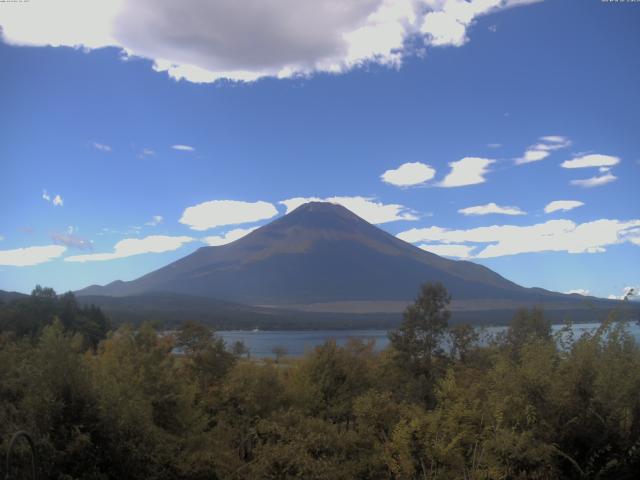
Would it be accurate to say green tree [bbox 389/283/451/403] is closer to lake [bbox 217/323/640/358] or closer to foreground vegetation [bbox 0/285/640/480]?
lake [bbox 217/323/640/358]

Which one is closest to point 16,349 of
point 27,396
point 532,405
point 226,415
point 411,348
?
point 27,396

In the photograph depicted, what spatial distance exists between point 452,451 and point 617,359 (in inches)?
123

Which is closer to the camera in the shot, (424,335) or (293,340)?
(424,335)

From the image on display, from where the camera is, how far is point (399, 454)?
9.77 meters

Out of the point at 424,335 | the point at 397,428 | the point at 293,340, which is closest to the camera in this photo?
the point at 397,428

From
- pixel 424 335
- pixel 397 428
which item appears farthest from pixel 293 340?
pixel 397 428

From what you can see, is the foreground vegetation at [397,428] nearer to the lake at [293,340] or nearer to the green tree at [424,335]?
the lake at [293,340]

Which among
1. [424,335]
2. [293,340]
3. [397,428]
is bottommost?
[293,340]

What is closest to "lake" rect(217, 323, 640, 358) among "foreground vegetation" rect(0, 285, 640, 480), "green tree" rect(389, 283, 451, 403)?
"foreground vegetation" rect(0, 285, 640, 480)

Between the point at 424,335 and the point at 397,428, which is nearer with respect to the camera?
the point at 397,428

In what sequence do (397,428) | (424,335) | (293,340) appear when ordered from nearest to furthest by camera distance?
(397,428)
(424,335)
(293,340)

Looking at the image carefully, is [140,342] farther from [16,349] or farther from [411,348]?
[411,348]

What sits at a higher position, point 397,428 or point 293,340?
point 397,428

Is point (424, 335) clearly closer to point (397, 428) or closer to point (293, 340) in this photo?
point (397, 428)
